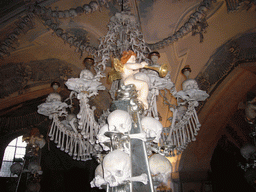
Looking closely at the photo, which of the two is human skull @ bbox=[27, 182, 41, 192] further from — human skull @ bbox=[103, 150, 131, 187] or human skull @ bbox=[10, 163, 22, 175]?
human skull @ bbox=[103, 150, 131, 187]

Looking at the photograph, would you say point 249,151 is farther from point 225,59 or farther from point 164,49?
point 164,49

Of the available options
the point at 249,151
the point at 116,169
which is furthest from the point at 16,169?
the point at 249,151

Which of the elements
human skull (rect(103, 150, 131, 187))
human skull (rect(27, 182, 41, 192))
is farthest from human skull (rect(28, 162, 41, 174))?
human skull (rect(103, 150, 131, 187))

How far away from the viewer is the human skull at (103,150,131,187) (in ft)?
2.88

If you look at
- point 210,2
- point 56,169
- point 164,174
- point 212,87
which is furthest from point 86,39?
point 56,169

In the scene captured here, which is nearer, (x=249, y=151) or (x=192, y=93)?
(x=192, y=93)

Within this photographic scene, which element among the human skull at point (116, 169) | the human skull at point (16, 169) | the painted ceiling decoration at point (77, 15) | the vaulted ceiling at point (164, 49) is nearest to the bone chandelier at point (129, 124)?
the human skull at point (116, 169)

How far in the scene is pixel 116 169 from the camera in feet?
2.87

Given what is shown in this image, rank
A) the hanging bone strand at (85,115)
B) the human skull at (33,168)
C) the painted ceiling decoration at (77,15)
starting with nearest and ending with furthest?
1. the hanging bone strand at (85,115)
2. the painted ceiling decoration at (77,15)
3. the human skull at (33,168)

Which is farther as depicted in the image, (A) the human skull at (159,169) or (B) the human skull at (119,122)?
(A) the human skull at (159,169)

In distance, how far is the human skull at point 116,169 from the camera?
878mm

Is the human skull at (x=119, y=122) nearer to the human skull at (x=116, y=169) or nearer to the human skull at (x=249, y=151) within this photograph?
the human skull at (x=116, y=169)

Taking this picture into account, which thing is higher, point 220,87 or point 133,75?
point 220,87

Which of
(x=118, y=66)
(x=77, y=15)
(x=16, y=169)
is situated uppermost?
(x=77, y=15)
